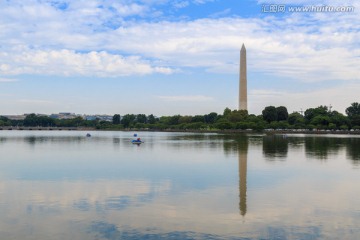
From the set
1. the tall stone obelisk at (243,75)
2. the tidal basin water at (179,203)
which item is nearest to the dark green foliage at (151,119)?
the tall stone obelisk at (243,75)

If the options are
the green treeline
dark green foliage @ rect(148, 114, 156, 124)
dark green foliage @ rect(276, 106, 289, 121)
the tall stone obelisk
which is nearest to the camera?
the tall stone obelisk

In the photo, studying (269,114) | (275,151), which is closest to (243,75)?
(269,114)

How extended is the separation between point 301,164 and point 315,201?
1397 centimetres

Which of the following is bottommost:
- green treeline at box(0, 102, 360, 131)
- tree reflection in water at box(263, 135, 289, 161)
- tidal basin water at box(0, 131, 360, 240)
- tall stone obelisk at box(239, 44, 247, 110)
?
tidal basin water at box(0, 131, 360, 240)

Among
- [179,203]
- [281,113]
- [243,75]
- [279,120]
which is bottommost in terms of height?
[179,203]

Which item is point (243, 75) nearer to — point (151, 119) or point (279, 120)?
point (279, 120)

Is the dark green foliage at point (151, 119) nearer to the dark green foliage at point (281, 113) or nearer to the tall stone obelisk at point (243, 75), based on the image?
the dark green foliage at point (281, 113)

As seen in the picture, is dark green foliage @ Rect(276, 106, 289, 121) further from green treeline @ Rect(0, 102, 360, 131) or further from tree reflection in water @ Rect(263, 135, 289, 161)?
tree reflection in water @ Rect(263, 135, 289, 161)

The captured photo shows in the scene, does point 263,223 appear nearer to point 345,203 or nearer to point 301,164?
point 345,203

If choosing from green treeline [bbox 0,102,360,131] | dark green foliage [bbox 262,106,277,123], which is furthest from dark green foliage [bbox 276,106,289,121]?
dark green foliage [bbox 262,106,277,123]

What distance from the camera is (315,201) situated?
660 inches

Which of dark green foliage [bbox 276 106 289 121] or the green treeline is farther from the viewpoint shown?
dark green foliage [bbox 276 106 289 121]

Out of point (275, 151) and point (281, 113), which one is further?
point (281, 113)

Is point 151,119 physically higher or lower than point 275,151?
higher
